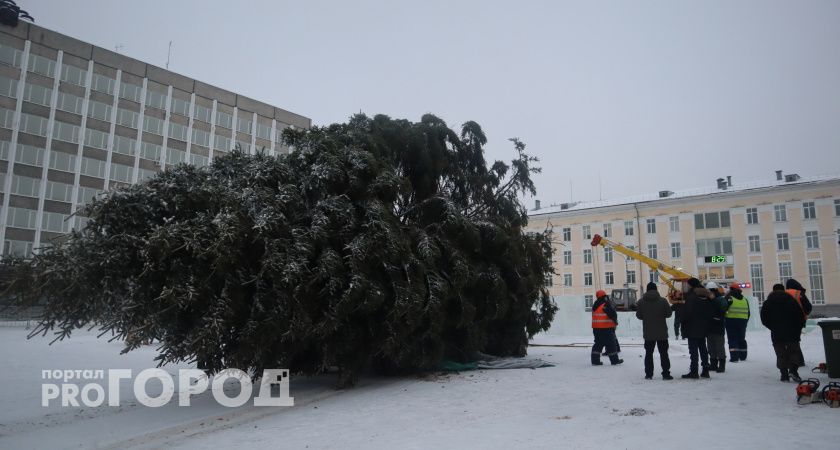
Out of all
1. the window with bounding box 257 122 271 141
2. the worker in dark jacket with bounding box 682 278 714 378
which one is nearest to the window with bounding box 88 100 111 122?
Result: the window with bounding box 257 122 271 141

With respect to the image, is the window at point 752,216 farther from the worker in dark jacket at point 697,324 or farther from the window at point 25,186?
the window at point 25,186

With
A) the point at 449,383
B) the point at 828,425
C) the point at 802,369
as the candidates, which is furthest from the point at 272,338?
the point at 802,369

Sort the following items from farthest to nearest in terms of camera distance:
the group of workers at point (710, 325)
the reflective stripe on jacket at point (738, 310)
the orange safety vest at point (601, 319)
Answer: the orange safety vest at point (601, 319) → the reflective stripe on jacket at point (738, 310) → the group of workers at point (710, 325)

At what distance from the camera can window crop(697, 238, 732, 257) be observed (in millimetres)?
52625

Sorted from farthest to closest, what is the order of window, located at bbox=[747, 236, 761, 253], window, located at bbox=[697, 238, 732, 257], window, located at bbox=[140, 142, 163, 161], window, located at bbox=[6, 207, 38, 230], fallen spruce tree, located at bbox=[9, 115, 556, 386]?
window, located at bbox=[697, 238, 732, 257] < window, located at bbox=[140, 142, 163, 161] < window, located at bbox=[747, 236, 761, 253] < window, located at bbox=[6, 207, 38, 230] < fallen spruce tree, located at bbox=[9, 115, 556, 386]

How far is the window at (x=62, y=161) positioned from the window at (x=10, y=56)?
7450 mm

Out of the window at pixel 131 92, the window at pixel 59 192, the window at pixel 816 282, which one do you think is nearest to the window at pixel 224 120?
the window at pixel 131 92

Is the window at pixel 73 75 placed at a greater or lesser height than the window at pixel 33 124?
greater

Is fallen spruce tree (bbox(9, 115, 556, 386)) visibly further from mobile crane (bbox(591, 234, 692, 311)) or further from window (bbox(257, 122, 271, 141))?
window (bbox(257, 122, 271, 141))

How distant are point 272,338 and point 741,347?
10136 millimetres

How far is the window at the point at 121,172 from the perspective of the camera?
164 ft

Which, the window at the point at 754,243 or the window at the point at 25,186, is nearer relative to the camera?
the window at the point at 25,186

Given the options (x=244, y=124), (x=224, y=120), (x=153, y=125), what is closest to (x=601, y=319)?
(x=153, y=125)

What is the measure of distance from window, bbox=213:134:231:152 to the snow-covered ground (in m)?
49.4
